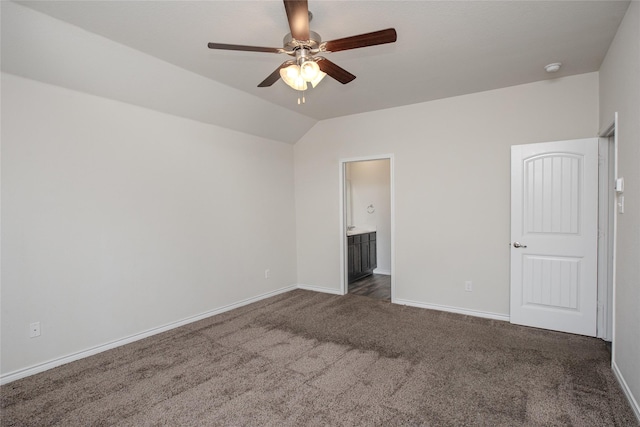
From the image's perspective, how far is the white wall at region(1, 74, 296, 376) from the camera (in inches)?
103

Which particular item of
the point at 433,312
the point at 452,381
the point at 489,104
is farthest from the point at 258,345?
the point at 489,104

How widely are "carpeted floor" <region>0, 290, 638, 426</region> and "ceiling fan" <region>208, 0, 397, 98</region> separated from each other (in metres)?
2.27

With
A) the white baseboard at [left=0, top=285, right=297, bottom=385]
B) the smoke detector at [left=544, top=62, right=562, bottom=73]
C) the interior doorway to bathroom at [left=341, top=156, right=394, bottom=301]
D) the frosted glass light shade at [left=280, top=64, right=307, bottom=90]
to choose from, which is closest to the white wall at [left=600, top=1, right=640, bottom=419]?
the smoke detector at [left=544, top=62, right=562, bottom=73]

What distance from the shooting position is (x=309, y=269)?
210 inches

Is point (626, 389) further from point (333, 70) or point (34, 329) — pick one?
point (34, 329)

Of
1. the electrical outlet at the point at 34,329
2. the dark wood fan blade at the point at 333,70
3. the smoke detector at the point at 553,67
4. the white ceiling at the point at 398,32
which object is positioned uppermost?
the white ceiling at the point at 398,32

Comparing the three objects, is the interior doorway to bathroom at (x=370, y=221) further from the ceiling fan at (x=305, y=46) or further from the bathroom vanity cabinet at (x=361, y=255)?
the ceiling fan at (x=305, y=46)

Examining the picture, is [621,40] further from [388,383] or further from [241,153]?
[241,153]

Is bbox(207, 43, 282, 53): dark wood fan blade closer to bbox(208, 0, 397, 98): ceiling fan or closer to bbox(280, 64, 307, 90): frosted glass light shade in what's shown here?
bbox(208, 0, 397, 98): ceiling fan

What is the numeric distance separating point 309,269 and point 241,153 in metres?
2.17

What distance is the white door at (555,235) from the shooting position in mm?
3211

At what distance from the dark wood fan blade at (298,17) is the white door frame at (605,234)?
3087mm

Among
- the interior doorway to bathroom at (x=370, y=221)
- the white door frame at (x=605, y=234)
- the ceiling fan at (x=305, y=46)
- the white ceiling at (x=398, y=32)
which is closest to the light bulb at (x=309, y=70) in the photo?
the ceiling fan at (x=305, y=46)

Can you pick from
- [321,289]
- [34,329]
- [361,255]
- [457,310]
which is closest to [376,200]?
[361,255]
